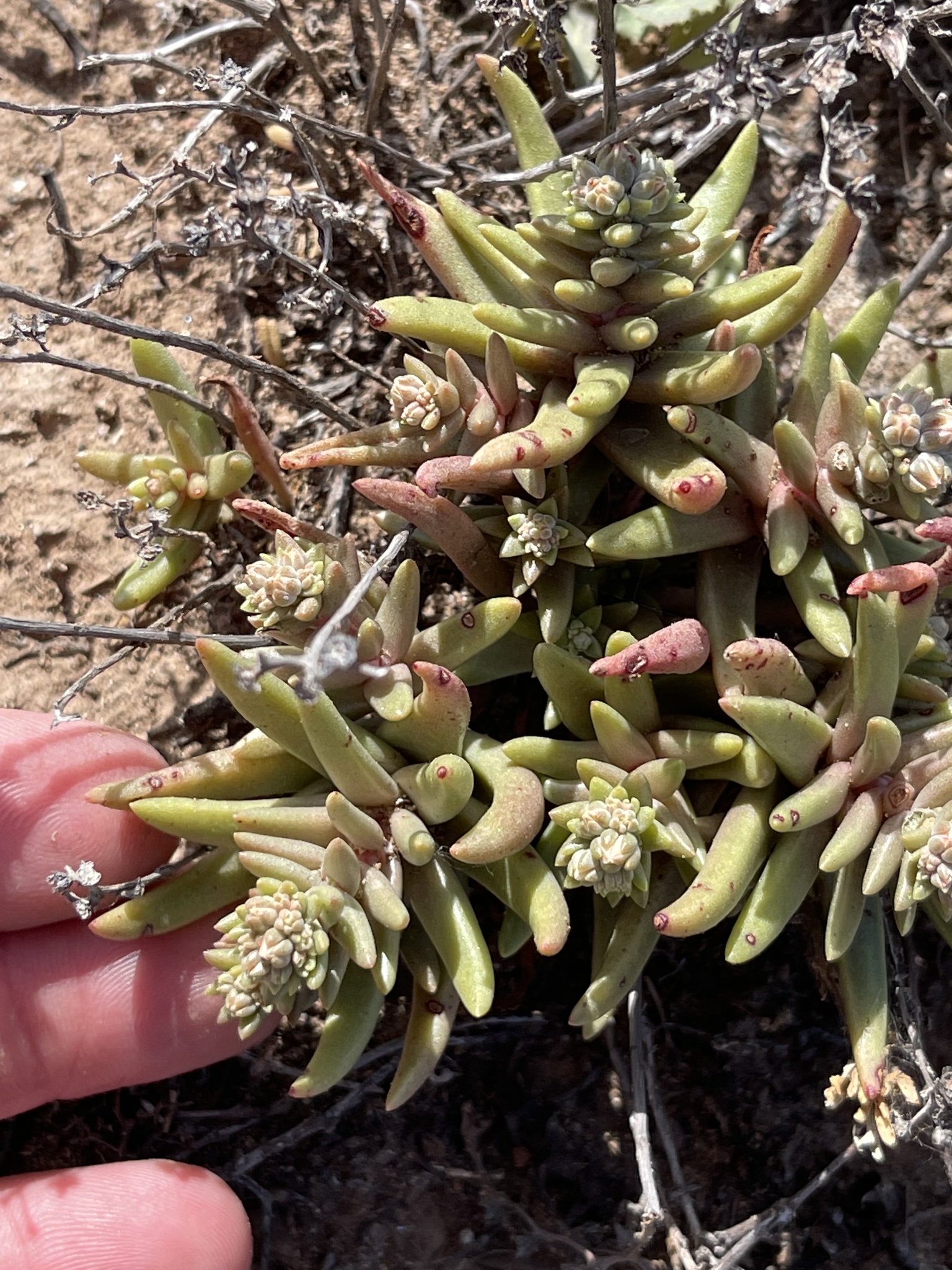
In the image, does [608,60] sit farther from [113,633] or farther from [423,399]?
[113,633]

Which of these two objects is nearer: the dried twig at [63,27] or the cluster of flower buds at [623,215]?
the cluster of flower buds at [623,215]

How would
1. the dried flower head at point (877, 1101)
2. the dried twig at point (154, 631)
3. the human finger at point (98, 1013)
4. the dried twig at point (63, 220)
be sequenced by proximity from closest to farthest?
the dried flower head at point (877, 1101) → the dried twig at point (154, 631) → the human finger at point (98, 1013) → the dried twig at point (63, 220)

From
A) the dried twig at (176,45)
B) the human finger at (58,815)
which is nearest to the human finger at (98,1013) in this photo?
the human finger at (58,815)

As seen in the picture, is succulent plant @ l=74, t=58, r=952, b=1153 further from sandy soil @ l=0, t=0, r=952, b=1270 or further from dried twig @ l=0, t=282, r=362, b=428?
sandy soil @ l=0, t=0, r=952, b=1270

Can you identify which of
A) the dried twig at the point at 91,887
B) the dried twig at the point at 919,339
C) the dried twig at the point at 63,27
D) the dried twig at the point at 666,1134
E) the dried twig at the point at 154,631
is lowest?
the dried twig at the point at 666,1134

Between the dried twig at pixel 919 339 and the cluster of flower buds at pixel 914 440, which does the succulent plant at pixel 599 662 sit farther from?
the dried twig at pixel 919 339

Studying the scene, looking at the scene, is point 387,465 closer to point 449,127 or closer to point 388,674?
point 388,674

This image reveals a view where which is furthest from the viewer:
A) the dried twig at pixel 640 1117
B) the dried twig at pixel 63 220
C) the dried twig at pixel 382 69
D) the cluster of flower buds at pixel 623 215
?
the dried twig at pixel 63 220

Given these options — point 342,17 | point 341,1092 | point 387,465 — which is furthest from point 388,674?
point 342,17
